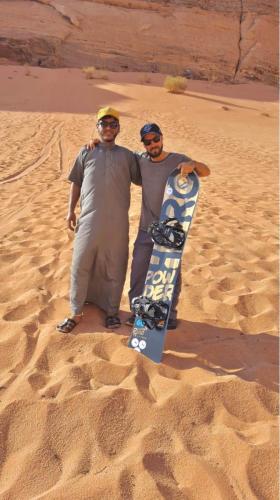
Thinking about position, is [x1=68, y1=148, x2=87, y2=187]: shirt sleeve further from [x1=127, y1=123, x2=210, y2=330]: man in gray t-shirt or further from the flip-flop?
the flip-flop

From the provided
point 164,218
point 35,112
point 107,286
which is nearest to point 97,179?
point 164,218

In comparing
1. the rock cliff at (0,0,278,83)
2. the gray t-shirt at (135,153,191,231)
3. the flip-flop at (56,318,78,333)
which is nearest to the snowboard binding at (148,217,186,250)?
the gray t-shirt at (135,153,191,231)

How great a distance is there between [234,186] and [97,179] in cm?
600

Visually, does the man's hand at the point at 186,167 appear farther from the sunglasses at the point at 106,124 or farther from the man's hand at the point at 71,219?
the man's hand at the point at 71,219

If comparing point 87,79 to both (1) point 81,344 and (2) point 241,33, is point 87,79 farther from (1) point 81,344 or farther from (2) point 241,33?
(1) point 81,344

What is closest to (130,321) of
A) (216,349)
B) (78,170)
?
(216,349)

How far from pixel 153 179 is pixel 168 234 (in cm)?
41

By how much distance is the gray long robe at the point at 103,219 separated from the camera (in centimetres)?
310

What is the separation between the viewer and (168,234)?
300 cm

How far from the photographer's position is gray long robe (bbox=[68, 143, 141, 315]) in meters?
3.10

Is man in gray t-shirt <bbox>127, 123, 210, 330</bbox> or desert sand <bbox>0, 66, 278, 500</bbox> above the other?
man in gray t-shirt <bbox>127, 123, 210, 330</bbox>

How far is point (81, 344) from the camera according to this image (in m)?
2.99

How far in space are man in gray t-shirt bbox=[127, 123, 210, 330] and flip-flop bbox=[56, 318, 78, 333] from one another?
16.5 inches

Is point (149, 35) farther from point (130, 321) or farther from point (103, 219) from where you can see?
point (130, 321)
